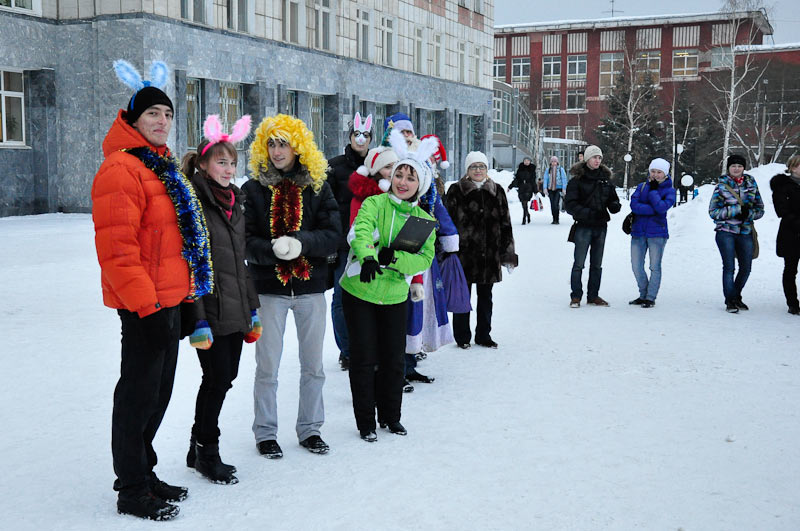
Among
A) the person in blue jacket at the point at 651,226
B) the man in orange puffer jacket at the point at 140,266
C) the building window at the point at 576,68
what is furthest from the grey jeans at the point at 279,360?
the building window at the point at 576,68

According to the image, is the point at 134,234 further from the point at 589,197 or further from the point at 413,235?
the point at 589,197

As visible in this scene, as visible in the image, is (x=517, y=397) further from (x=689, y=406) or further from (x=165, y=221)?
(x=165, y=221)

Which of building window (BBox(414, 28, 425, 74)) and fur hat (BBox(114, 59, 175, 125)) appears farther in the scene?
building window (BBox(414, 28, 425, 74))

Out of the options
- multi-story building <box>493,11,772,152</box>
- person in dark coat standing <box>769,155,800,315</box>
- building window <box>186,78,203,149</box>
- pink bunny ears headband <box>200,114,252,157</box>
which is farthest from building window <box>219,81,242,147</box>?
multi-story building <box>493,11,772,152</box>

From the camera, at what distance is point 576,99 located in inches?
3155

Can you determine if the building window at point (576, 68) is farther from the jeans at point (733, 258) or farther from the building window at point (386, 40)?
the jeans at point (733, 258)

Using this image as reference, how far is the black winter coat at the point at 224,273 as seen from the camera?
4.31 m

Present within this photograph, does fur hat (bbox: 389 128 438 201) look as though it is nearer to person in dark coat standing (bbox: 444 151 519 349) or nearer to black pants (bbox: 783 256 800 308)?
person in dark coat standing (bbox: 444 151 519 349)

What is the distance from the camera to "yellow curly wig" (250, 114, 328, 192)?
15.9 feet

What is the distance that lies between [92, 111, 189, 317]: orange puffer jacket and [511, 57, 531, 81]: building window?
3143 inches

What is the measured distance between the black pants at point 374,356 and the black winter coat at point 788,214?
255 inches

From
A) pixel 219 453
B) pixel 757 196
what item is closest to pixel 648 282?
pixel 757 196

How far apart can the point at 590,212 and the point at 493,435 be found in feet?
18.5

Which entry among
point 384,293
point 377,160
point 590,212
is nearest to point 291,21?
point 590,212
